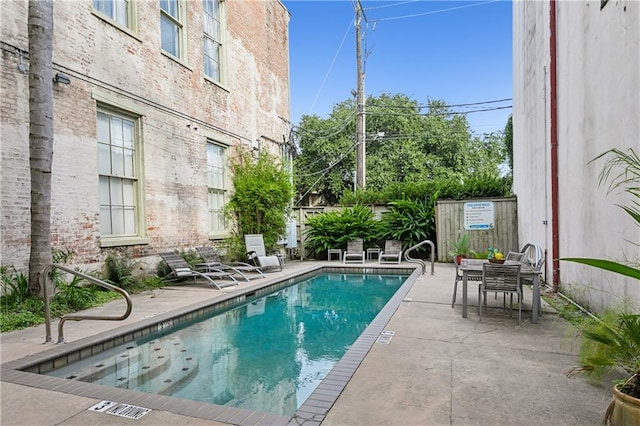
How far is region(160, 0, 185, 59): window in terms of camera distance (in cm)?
820

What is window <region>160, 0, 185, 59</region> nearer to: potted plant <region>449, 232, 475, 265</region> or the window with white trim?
the window with white trim

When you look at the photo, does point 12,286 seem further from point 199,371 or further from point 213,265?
point 213,265

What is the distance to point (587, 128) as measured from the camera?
15.0 feet

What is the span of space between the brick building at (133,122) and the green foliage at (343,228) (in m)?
3.20

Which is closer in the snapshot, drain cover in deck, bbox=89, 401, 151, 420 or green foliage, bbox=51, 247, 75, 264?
drain cover in deck, bbox=89, 401, 151, 420

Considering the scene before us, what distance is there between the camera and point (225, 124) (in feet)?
33.0

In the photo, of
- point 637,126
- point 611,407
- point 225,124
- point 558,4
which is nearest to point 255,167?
point 225,124

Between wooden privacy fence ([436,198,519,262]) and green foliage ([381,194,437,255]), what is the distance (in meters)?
0.38

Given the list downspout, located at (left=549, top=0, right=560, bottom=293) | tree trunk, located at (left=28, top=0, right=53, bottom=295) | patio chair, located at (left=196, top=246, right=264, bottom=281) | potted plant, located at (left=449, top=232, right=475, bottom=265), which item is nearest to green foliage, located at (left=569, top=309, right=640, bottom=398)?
downspout, located at (left=549, top=0, right=560, bottom=293)

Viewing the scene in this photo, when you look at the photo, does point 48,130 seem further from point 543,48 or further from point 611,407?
point 543,48

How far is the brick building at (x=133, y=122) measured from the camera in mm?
5258

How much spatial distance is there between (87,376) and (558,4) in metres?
7.63

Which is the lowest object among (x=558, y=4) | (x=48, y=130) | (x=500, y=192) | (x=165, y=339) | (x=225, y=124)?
(x=165, y=339)

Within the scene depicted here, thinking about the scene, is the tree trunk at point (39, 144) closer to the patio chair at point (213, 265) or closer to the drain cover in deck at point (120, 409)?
the patio chair at point (213, 265)
